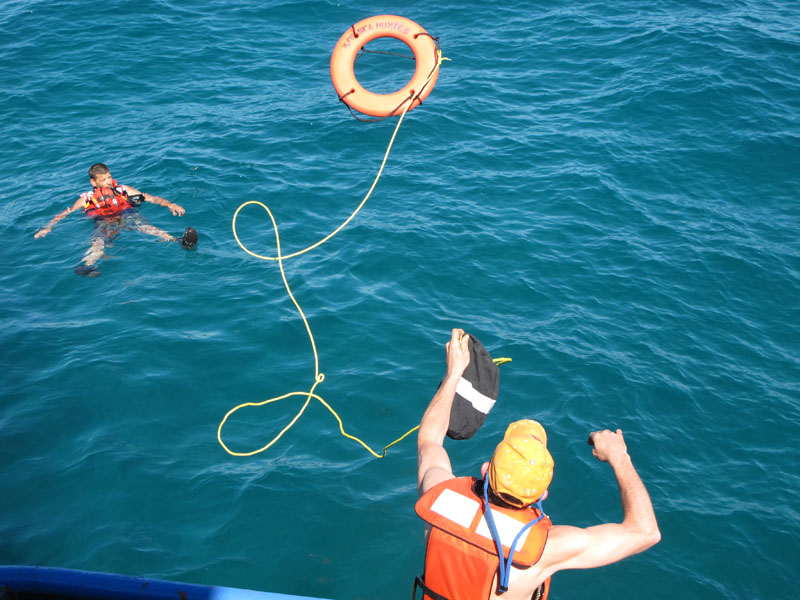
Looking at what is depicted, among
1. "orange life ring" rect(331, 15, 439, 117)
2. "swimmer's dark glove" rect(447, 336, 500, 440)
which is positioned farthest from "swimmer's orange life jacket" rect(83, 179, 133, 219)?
"swimmer's dark glove" rect(447, 336, 500, 440)

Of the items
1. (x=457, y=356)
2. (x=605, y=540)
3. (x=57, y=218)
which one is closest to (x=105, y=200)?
(x=57, y=218)

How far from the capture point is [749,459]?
5941 mm

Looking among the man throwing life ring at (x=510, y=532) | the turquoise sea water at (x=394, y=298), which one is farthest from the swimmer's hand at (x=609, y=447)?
the turquoise sea water at (x=394, y=298)

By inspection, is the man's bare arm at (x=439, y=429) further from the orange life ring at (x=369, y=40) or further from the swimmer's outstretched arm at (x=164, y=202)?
the swimmer's outstretched arm at (x=164, y=202)

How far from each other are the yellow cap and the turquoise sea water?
2.62 metres

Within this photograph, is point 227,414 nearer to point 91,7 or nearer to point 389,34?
point 389,34

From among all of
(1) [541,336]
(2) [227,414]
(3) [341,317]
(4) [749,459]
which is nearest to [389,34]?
(3) [341,317]

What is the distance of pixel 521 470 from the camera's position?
2488mm

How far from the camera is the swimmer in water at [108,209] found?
866 cm

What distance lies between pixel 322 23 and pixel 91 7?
6.08 meters

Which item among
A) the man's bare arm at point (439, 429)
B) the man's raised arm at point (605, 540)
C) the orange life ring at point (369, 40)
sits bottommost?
the man's raised arm at point (605, 540)

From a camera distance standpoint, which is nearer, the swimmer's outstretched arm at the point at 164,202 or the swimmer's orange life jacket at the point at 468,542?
the swimmer's orange life jacket at the point at 468,542

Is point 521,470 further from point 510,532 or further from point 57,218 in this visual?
point 57,218

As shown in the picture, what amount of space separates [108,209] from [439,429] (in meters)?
7.40
